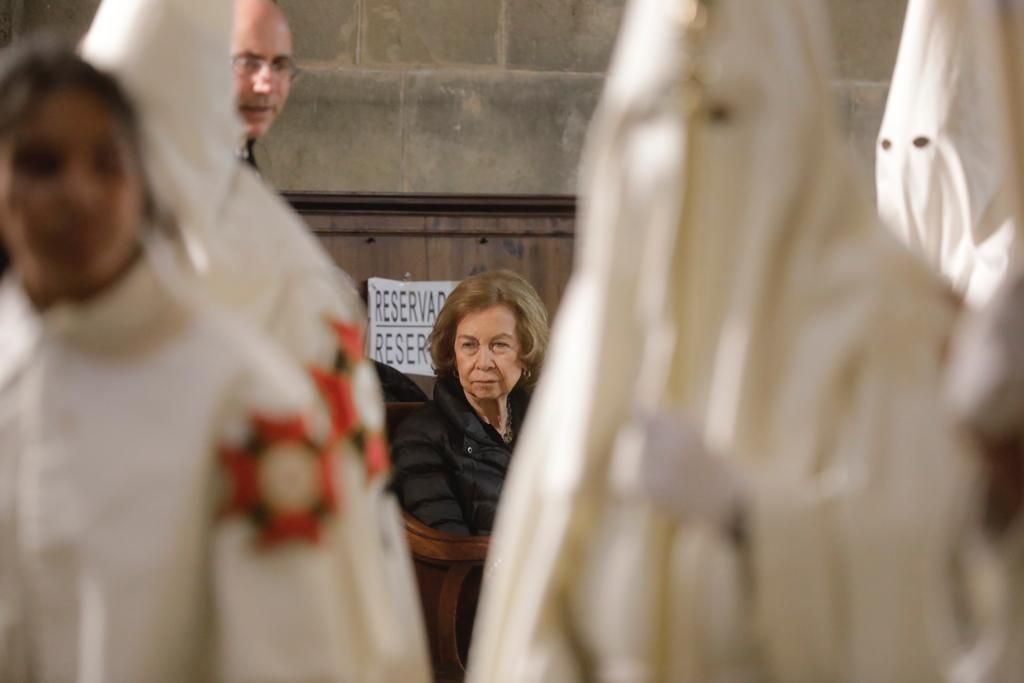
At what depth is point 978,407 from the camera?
103 inches

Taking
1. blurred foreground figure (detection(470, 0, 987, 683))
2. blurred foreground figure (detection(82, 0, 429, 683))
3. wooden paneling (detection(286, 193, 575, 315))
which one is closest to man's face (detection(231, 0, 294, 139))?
blurred foreground figure (detection(82, 0, 429, 683))

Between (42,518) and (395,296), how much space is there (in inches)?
298

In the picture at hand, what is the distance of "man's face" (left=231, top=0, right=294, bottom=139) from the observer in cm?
512

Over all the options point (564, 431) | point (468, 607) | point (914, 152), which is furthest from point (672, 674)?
point (468, 607)

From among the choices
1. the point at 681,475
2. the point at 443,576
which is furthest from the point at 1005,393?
the point at 443,576

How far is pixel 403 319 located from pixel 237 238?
20.6ft

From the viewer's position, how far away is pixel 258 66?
5.17 meters

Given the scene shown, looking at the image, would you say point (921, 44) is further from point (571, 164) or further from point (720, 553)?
point (571, 164)

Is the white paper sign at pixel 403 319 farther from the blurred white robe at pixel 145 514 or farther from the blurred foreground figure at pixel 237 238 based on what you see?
the blurred white robe at pixel 145 514

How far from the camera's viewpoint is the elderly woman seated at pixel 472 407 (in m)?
6.78

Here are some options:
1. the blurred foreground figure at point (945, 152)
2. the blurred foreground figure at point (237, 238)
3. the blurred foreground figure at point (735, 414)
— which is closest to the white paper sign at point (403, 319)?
the blurred foreground figure at point (945, 152)

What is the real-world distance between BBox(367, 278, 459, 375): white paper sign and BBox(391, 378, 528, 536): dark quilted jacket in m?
3.16

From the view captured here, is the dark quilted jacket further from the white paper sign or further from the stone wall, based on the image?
the stone wall

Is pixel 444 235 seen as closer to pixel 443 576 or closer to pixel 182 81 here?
pixel 443 576
